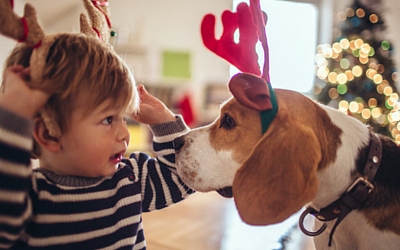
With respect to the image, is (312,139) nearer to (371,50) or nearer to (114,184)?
(114,184)

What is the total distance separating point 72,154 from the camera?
3.00 feet

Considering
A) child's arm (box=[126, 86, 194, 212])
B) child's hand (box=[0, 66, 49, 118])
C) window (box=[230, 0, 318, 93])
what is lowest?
window (box=[230, 0, 318, 93])

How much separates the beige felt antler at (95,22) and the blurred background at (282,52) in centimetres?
206

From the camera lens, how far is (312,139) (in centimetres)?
91

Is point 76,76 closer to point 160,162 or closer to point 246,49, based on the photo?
point 160,162

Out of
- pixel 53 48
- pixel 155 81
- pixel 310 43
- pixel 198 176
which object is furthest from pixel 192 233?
pixel 310 43

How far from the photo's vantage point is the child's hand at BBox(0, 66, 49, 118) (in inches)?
29.4

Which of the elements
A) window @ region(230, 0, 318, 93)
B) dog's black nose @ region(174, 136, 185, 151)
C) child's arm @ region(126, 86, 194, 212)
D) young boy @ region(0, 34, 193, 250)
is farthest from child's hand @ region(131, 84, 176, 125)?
window @ region(230, 0, 318, 93)

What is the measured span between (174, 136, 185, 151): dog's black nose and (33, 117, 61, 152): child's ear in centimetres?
38

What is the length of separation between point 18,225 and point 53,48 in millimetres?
425

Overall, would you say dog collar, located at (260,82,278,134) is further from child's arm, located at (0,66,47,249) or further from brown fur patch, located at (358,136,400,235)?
child's arm, located at (0,66,47,249)

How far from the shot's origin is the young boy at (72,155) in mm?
778

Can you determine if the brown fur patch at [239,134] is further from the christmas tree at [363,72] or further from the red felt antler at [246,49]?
the christmas tree at [363,72]

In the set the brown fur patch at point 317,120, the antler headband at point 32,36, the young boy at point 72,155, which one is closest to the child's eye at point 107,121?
the young boy at point 72,155
